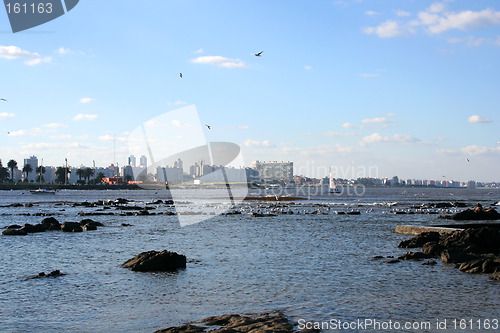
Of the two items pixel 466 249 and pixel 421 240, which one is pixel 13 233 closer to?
pixel 421 240

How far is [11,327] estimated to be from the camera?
587 inches

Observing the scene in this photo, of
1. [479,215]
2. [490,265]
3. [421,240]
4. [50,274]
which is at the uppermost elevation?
[490,265]

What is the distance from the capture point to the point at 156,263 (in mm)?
24766

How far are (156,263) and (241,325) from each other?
37.7 feet

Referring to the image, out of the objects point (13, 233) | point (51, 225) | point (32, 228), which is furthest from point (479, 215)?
point (13, 233)

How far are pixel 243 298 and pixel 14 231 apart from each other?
32.7 metres

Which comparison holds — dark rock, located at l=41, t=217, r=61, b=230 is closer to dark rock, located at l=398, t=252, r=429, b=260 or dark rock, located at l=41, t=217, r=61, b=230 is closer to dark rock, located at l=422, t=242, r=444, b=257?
dark rock, located at l=398, t=252, r=429, b=260

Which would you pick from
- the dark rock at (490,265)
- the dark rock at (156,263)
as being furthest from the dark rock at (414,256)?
the dark rock at (156,263)

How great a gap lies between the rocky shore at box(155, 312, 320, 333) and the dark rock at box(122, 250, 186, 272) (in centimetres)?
991

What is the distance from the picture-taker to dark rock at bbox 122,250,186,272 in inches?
971

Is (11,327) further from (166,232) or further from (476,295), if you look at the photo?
(166,232)

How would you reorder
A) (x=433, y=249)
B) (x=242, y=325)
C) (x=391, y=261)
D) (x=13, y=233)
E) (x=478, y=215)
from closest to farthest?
(x=242, y=325), (x=391, y=261), (x=433, y=249), (x=13, y=233), (x=478, y=215)

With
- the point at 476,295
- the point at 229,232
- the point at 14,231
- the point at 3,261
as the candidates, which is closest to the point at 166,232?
the point at 229,232

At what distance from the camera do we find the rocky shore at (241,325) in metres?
13.8
